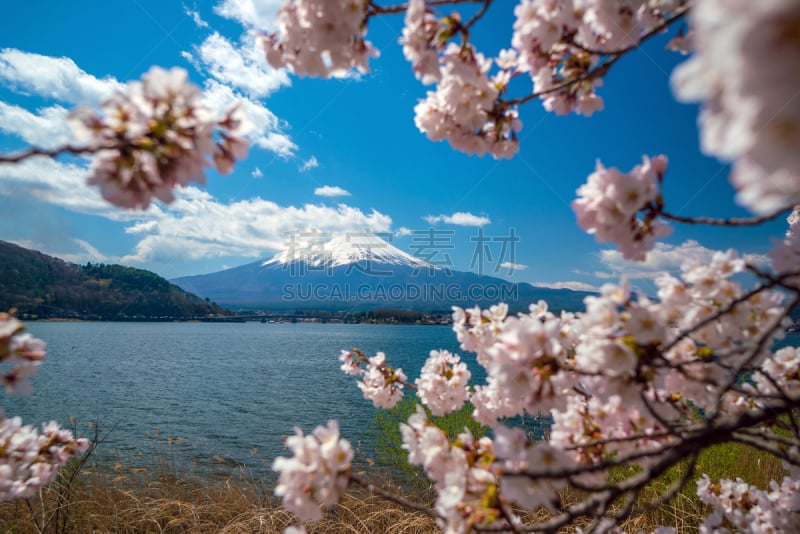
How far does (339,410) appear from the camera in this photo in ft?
45.1

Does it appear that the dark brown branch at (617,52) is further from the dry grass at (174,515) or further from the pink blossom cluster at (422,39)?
the dry grass at (174,515)

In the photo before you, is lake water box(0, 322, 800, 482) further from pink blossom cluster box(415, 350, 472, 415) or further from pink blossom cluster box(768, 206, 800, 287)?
pink blossom cluster box(768, 206, 800, 287)

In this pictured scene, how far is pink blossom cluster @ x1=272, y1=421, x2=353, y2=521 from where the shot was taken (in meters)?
1.11

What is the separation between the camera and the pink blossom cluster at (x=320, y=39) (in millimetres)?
1384

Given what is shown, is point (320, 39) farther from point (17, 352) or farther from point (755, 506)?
point (755, 506)

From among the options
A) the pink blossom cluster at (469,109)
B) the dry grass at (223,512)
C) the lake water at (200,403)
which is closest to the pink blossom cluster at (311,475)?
the pink blossom cluster at (469,109)

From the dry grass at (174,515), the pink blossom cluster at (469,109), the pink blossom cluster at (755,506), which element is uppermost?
the pink blossom cluster at (469,109)

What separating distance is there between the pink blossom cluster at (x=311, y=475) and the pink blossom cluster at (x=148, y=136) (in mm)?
752

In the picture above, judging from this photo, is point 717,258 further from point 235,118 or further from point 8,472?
point 8,472

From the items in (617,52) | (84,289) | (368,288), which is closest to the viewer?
(617,52)

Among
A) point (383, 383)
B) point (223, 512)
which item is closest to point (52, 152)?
point (383, 383)

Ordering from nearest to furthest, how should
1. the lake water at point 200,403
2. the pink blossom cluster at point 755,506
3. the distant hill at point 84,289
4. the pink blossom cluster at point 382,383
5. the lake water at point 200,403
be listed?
the pink blossom cluster at point 755,506, the pink blossom cluster at point 382,383, the lake water at point 200,403, the lake water at point 200,403, the distant hill at point 84,289

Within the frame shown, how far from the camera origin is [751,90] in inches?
16.9

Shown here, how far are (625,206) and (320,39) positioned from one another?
3.81ft
